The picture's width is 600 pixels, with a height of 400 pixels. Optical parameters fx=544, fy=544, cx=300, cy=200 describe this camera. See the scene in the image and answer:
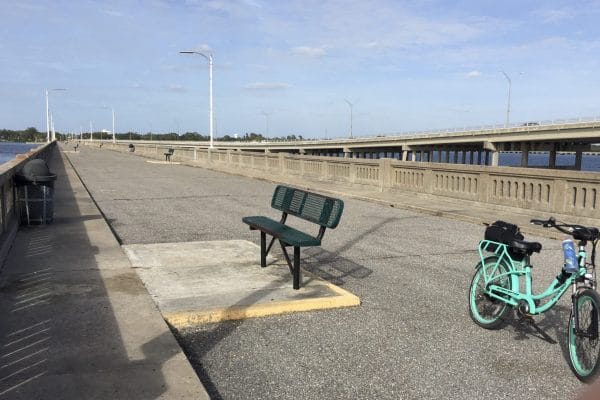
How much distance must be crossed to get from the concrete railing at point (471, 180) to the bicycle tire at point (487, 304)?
7390 mm

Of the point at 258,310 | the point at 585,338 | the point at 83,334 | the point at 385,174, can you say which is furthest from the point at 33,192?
the point at 385,174

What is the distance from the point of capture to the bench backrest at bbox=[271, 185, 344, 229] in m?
6.09

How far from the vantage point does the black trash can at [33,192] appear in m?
9.74

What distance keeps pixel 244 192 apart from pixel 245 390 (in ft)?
50.2

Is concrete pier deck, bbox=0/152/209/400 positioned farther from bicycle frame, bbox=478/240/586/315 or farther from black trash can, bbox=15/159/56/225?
bicycle frame, bbox=478/240/586/315

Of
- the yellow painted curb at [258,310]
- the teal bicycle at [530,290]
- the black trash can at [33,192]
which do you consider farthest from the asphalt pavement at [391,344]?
the black trash can at [33,192]

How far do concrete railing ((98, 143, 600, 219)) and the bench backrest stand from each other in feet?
24.2

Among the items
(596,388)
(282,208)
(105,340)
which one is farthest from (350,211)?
(596,388)

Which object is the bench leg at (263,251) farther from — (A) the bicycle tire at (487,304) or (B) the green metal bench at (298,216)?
(A) the bicycle tire at (487,304)

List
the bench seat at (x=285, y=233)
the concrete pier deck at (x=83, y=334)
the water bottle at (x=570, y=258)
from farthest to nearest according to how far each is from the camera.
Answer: the bench seat at (x=285, y=233), the water bottle at (x=570, y=258), the concrete pier deck at (x=83, y=334)

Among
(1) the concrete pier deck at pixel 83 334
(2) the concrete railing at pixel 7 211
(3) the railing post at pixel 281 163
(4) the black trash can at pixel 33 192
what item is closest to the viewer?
(1) the concrete pier deck at pixel 83 334

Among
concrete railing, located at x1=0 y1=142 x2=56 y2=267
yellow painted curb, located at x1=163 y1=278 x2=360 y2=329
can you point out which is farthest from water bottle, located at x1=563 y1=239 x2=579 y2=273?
concrete railing, located at x1=0 y1=142 x2=56 y2=267

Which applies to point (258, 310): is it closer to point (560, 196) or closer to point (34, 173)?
point (34, 173)

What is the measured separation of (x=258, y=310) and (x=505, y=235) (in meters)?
2.42
